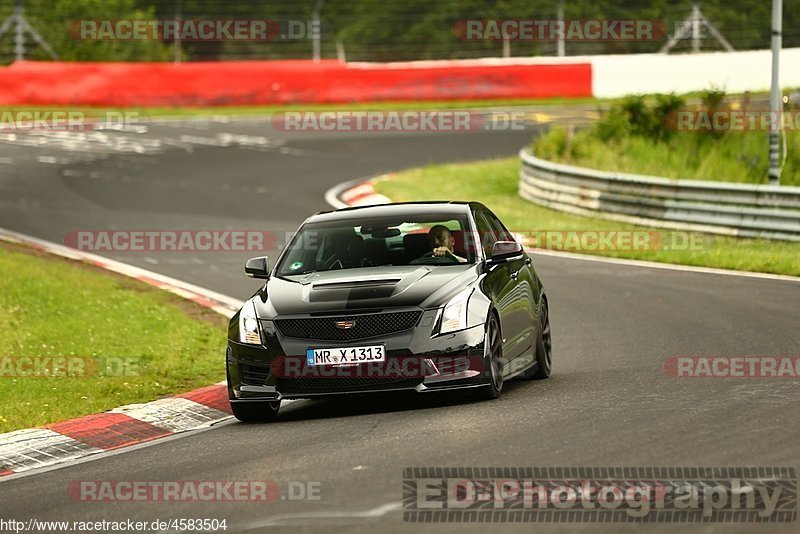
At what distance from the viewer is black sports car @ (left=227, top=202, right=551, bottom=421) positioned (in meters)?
10.2

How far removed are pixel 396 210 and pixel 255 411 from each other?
7.19ft

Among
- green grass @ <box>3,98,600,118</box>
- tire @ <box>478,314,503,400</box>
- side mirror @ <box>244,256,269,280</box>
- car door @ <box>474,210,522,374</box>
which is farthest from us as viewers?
green grass @ <box>3,98,600,118</box>

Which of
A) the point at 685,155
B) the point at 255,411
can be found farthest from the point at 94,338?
the point at 685,155

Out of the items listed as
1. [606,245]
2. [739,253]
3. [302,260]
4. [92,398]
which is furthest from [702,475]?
[606,245]

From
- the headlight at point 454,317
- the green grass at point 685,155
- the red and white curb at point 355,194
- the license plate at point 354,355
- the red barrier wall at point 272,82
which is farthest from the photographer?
the red barrier wall at point 272,82

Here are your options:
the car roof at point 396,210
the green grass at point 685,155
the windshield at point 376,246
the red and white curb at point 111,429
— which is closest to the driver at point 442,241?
the windshield at point 376,246

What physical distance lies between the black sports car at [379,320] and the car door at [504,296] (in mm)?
14

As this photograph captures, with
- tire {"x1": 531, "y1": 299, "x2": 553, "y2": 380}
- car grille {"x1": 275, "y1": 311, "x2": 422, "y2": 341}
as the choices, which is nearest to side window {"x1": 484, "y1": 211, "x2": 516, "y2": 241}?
tire {"x1": 531, "y1": 299, "x2": 553, "y2": 380}

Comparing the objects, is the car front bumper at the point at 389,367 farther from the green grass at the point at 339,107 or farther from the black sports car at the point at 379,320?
the green grass at the point at 339,107

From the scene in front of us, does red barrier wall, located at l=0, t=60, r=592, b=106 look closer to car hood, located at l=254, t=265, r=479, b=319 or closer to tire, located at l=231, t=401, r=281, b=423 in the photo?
car hood, located at l=254, t=265, r=479, b=319

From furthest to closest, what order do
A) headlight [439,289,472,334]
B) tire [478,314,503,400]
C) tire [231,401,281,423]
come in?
tire [231,401,281,423], tire [478,314,503,400], headlight [439,289,472,334]

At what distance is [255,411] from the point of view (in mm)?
10672

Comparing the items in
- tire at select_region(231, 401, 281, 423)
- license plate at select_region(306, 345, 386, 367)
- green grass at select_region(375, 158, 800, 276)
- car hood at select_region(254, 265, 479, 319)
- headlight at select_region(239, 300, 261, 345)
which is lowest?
green grass at select_region(375, 158, 800, 276)

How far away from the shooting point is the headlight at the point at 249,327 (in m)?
10.5
